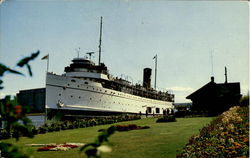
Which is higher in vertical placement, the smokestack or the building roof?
the smokestack

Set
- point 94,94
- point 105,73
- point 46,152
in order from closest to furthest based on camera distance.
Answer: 1. point 46,152
2. point 94,94
3. point 105,73

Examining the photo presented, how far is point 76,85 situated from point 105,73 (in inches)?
311

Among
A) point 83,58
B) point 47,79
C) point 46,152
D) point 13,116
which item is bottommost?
point 46,152

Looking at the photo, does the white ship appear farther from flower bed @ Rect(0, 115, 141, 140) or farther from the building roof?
the building roof

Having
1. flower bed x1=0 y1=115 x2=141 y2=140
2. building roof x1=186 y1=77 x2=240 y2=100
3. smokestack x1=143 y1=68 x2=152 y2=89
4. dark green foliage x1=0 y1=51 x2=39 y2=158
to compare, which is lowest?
flower bed x1=0 y1=115 x2=141 y2=140

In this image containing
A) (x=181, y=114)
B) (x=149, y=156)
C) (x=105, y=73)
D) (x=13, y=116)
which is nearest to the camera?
(x=13, y=116)

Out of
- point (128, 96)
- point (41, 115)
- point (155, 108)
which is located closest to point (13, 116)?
point (41, 115)

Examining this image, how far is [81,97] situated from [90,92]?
154cm

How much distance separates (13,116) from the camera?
143cm

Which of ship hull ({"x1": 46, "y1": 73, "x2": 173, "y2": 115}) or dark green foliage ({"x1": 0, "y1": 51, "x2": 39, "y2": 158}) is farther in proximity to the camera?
ship hull ({"x1": 46, "y1": 73, "x2": 173, "y2": 115})

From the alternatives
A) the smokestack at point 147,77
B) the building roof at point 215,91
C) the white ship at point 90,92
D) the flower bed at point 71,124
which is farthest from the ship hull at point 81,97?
the smokestack at point 147,77

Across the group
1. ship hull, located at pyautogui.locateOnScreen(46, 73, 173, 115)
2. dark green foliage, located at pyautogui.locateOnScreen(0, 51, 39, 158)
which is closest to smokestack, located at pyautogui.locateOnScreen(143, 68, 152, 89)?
ship hull, located at pyautogui.locateOnScreen(46, 73, 173, 115)

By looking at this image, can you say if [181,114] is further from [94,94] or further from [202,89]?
[94,94]

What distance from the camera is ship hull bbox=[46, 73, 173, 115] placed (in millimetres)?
27578
